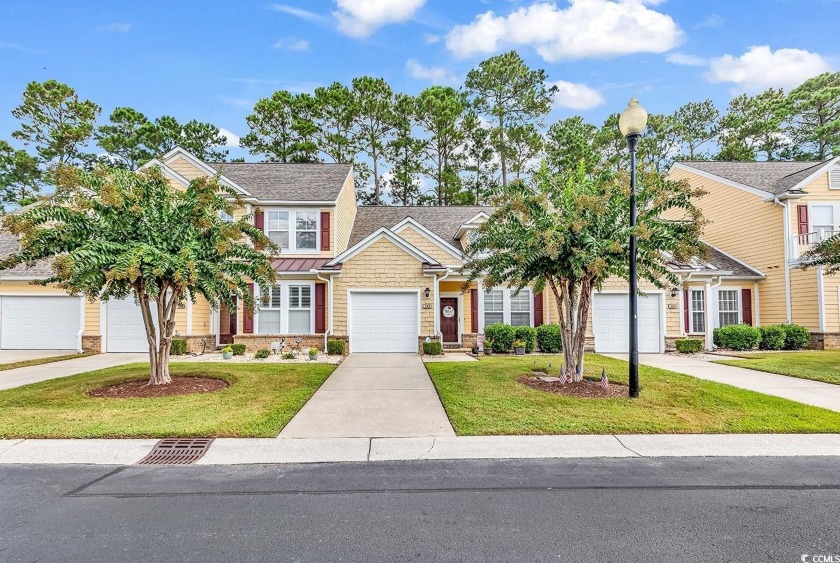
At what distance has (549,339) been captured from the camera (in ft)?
48.7

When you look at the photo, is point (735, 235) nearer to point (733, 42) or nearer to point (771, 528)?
point (733, 42)

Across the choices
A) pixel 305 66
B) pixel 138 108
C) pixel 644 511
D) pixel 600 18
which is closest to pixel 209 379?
pixel 644 511

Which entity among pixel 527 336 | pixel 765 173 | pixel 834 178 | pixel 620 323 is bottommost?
pixel 527 336

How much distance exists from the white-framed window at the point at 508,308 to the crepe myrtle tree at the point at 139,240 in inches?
364

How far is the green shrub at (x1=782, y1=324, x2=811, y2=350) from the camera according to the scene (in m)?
16.0

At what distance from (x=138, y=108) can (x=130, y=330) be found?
22.1 metres

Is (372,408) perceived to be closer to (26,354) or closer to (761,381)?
(761,381)

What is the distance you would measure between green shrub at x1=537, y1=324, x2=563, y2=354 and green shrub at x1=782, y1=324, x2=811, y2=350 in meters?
9.27

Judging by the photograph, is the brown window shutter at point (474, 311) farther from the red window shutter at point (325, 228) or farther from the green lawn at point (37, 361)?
the green lawn at point (37, 361)

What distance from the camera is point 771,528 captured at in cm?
338

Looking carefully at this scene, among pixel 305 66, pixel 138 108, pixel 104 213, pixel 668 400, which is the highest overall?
pixel 138 108

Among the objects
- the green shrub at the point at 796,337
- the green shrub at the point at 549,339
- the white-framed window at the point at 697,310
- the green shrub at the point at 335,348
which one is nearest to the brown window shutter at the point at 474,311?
the green shrub at the point at 549,339

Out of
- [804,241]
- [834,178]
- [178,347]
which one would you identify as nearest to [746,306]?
[804,241]

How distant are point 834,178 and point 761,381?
1324cm
